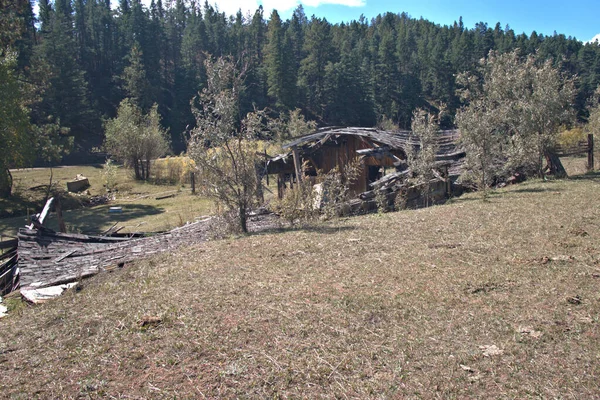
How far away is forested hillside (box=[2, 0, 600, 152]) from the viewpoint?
57481mm

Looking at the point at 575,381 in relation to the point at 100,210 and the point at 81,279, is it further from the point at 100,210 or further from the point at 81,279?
the point at 100,210

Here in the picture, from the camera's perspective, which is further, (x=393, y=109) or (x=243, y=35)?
(x=243, y=35)

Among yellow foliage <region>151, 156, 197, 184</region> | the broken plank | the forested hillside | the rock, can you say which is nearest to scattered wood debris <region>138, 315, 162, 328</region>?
the rock

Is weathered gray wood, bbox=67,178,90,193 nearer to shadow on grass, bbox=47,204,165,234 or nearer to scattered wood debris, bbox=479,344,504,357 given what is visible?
shadow on grass, bbox=47,204,165,234

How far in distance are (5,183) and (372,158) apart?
19202 mm

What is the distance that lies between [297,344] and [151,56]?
7667 centimetres

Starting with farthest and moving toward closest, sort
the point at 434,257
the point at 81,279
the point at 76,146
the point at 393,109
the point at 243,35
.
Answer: the point at 243,35 < the point at 393,109 < the point at 76,146 < the point at 81,279 < the point at 434,257

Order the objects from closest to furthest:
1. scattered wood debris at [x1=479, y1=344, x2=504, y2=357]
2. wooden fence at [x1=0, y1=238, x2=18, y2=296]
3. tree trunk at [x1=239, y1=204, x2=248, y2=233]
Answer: scattered wood debris at [x1=479, y1=344, x2=504, y2=357], wooden fence at [x1=0, y1=238, x2=18, y2=296], tree trunk at [x1=239, y1=204, x2=248, y2=233]

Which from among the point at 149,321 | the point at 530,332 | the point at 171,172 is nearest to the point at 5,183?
the point at 171,172

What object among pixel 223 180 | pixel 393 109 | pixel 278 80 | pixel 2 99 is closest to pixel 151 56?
pixel 278 80

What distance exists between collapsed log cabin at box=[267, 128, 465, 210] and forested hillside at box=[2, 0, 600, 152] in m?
35.1

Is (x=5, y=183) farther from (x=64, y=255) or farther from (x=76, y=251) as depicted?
(x=64, y=255)

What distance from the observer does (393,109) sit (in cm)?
7256

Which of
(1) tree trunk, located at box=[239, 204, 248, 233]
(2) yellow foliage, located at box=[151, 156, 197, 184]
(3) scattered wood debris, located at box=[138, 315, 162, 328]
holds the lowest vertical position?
(3) scattered wood debris, located at box=[138, 315, 162, 328]
